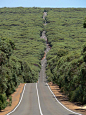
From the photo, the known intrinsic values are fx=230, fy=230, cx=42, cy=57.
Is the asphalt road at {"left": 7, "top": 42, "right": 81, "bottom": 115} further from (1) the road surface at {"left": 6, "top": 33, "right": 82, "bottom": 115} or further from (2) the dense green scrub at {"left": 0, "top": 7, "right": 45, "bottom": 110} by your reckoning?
(2) the dense green scrub at {"left": 0, "top": 7, "right": 45, "bottom": 110}

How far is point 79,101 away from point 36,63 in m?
91.2

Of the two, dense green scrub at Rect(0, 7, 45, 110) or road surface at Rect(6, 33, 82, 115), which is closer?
road surface at Rect(6, 33, 82, 115)

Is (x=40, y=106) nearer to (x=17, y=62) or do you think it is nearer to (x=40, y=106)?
(x=40, y=106)

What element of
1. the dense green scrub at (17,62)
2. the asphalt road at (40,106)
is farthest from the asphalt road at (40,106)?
the dense green scrub at (17,62)

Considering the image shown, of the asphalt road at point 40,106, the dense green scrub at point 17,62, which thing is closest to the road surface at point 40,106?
the asphalt road at point 40,106

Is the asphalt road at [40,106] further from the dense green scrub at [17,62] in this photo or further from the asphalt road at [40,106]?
the dense green scrub at [17,62]

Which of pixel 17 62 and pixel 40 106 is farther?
pixel 17 62

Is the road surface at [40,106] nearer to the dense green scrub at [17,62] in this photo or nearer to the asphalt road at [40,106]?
the asphalt road at [40,106]

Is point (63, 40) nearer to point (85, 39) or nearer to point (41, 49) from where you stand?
point (85, 39)

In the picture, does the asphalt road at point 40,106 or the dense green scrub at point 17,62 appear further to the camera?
the dense green scrub at point 17,62

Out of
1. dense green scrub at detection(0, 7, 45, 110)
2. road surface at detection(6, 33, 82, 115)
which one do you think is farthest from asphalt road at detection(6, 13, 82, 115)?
dense green scrub at detection(0, 7, 45, 110)

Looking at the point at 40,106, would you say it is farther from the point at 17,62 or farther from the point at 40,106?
the point at 17,62

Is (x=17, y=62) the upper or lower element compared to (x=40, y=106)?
upper

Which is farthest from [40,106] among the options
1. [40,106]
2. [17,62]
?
[17,62]
